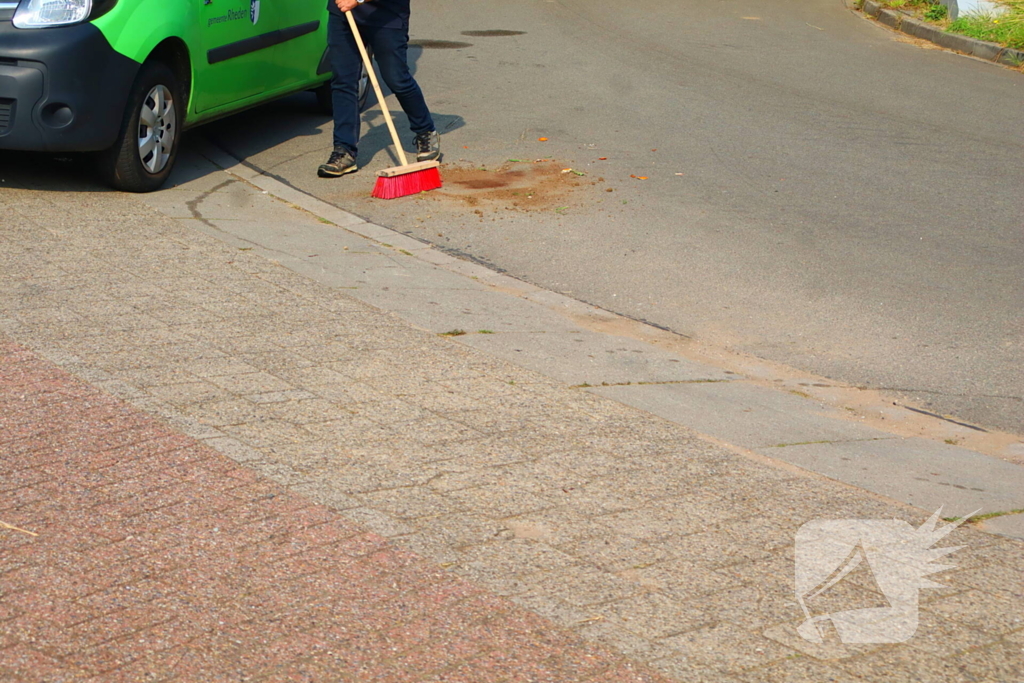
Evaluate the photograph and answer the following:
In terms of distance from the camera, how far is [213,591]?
3223 millimetres

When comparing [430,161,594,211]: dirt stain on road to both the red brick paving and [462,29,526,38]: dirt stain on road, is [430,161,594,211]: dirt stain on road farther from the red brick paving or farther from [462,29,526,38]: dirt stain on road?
[462,29,526,38]: dirt stain on road

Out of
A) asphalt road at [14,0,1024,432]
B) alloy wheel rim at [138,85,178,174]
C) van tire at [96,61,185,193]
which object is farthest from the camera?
alloy wheel rim at [138,85,178,174]

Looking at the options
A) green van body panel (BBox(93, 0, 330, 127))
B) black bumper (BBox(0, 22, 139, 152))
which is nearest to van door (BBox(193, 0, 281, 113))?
green van body panel (BBox(93, 0, 330, 127))

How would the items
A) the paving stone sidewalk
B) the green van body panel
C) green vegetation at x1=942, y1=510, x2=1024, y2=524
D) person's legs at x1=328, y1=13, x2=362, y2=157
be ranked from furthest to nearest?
person's legs at x1=328, y1=13, x2=362, y2=157
the green van body panel
green vegetation at x1=942, y1=510, x2=1024, y2=524
the paving stone sidewalk

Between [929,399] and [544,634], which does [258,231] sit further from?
[544,634]

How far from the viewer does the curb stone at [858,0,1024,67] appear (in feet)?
46.3

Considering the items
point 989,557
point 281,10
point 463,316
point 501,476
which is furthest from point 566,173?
point 989,557

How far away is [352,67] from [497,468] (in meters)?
5.00

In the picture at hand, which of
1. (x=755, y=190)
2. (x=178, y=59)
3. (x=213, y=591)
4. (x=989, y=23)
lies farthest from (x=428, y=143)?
(x=989, y=23)

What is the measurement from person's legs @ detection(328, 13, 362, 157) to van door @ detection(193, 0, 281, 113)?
0.47m

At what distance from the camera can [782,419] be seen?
4.87 meters

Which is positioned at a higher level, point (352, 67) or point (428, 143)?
point (352, 67)

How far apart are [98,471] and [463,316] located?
225 cm

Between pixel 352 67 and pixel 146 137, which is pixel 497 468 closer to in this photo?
pixel 146 137
